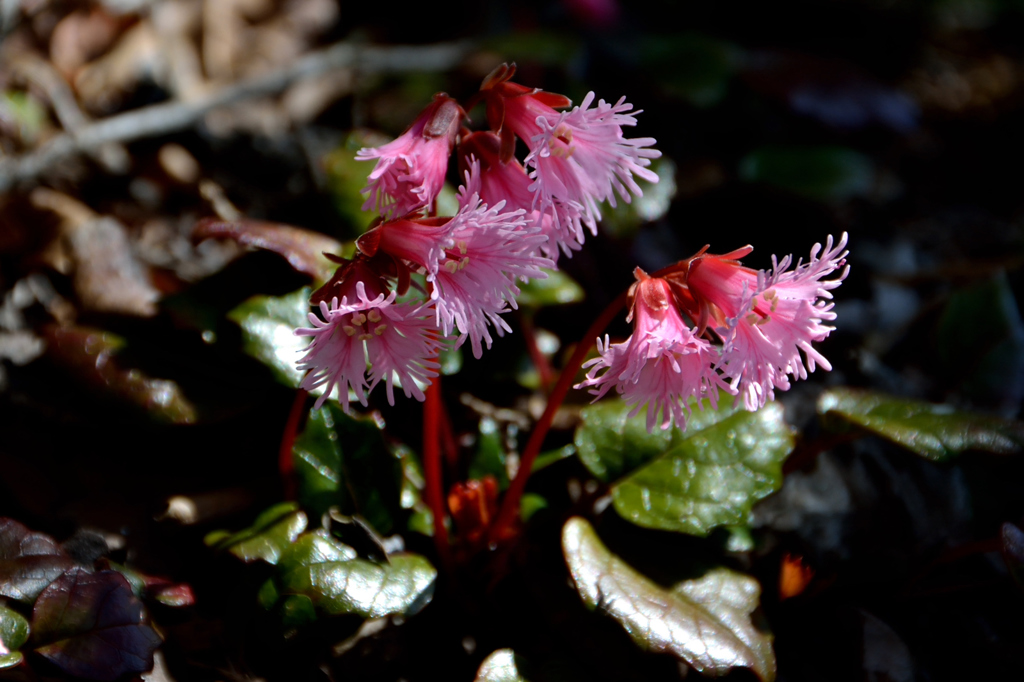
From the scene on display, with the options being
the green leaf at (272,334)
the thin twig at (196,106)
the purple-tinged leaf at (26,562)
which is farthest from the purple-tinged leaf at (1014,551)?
the thin twig at (196,106)

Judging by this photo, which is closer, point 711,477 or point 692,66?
point 711,477

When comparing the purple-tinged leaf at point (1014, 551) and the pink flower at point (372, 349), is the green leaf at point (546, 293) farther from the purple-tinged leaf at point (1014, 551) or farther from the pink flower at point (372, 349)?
the purple-tinged leaf at point (1014, 551)

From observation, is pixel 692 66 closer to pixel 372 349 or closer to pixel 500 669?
pixel 372 349

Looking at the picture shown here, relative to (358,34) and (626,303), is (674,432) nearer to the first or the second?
(626,303)

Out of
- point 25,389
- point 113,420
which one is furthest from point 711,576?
point 25,389

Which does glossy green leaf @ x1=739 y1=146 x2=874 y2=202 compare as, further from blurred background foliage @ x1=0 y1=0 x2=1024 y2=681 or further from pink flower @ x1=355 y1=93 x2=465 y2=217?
pink flower @ x1=355 y1=93 x2=465 y2=217

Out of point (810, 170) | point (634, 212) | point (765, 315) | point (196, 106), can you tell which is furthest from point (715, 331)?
point (196, 106)
